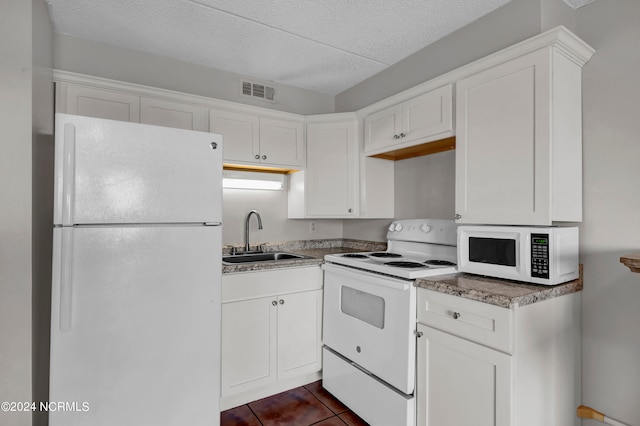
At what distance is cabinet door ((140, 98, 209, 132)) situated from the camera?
2.21 metres

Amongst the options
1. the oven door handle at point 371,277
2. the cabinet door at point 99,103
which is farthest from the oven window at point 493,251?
the cabinet door at point 99,103

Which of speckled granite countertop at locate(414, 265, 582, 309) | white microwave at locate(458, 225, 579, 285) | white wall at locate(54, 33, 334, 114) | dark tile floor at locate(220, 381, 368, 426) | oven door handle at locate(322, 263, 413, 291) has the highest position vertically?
white wall at locate(54, 33, 334, 114)

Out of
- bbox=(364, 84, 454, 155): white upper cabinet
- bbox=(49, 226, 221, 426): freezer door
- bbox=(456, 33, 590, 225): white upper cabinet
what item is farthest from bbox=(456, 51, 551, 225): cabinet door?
bbox=(49, 226, 221, 426): freezer door

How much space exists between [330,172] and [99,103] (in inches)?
68.0

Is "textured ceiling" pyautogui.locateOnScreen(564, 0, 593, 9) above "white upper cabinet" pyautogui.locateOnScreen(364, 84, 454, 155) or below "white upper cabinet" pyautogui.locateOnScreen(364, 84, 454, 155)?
above

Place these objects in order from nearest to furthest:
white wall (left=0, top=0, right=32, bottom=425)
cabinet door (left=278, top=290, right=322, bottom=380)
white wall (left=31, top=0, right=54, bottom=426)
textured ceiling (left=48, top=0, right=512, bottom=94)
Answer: white wall (left=0, top=0, right=32, bottom=425) → white wall (left=31, top=0, right=54, bottom=426) → textured ceiling (left=48, top=0, right=512, bottom=94) → cabinet door (left=278, top=290, right=322, bottom=380)

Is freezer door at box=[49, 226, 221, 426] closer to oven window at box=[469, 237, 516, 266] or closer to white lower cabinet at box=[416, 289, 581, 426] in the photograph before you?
white lower cabinet at box=[416, 289, 581, 426]

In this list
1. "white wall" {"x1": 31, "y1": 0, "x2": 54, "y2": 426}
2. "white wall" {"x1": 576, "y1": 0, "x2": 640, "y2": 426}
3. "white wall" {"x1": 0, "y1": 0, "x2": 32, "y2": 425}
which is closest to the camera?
"white wall" {"x1": 0, "y1": 0, "x2": 32, "y2": 425}

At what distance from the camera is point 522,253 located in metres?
1.53

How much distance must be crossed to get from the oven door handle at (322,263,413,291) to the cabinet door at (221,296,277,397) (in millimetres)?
479

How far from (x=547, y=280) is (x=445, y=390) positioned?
2.34 ft

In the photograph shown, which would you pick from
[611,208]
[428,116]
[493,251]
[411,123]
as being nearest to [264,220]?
[411,123]

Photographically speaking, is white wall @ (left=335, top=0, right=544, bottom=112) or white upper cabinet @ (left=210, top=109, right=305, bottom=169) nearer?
white wall @ (left=335, top=0, right=544, bottom=112)

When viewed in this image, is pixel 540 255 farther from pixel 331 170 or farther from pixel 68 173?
pixel 68 173
